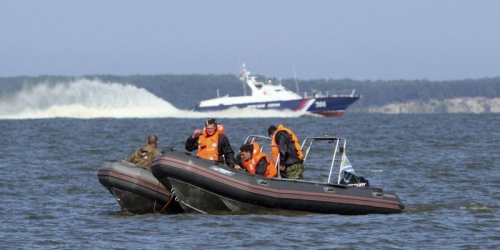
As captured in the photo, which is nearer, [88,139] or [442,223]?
[442,223]

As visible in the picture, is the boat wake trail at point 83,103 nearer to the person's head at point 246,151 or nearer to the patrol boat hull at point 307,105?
the patrol boat hull at point 307,105

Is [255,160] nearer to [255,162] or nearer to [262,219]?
[255,162]

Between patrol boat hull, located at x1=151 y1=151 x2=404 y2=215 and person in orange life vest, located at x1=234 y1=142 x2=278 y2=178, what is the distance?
1.08 feet

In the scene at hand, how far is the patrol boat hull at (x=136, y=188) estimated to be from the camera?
46.2 feet

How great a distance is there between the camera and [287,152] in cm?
1411

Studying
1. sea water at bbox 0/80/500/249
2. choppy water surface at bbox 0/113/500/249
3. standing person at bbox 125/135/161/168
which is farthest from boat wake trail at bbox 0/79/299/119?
standing person at bbox 125/135/161/168

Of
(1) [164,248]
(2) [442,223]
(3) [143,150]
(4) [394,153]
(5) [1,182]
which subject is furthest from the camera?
(4) [394,153]

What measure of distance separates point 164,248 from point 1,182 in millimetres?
9270

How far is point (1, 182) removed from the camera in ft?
65.1

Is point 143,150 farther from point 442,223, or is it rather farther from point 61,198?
point 442,223

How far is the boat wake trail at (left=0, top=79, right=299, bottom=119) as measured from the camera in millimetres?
80312

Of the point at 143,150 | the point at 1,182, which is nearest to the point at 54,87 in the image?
the point at 1,182

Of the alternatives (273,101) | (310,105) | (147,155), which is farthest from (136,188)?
(310,105)

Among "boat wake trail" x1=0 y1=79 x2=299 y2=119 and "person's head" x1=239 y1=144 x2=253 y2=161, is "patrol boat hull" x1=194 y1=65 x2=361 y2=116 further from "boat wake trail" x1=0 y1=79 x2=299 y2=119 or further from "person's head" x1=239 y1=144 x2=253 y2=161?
"person's head" x1=239 y1=144 x2=253 y2=161
